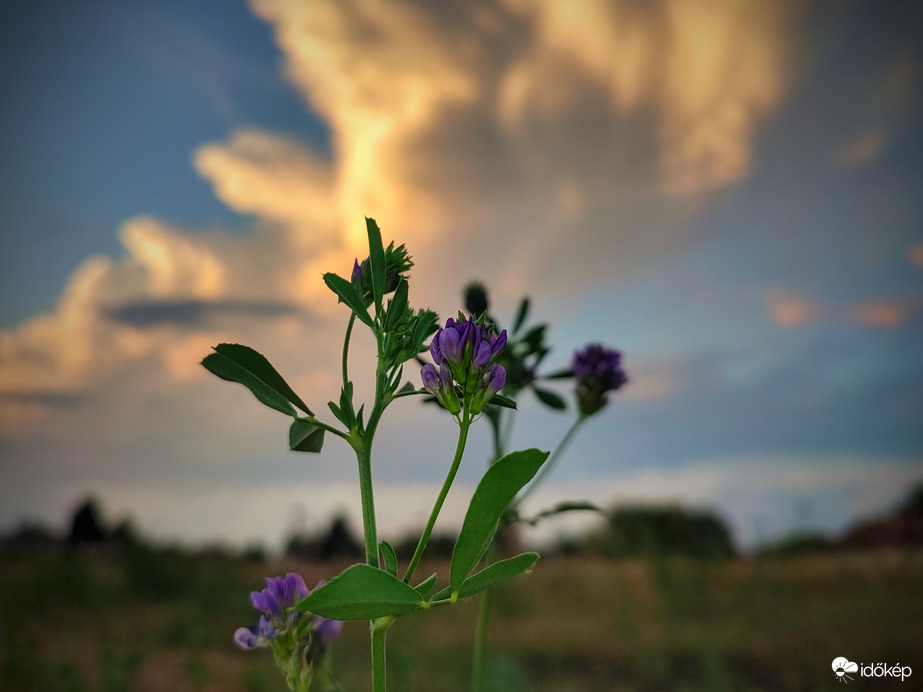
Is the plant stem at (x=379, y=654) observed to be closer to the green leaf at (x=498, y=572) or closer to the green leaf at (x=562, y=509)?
the green leaf at (x=498, y=572)

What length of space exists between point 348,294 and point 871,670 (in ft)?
7.91

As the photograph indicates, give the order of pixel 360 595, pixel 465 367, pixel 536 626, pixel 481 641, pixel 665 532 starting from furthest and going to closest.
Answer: pixel 665 532
pixel 536 626
pixel 481 641
pixel 465 367
pixel 360 595

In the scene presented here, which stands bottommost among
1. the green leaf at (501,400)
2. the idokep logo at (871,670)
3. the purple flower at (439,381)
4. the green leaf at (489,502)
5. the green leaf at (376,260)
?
the idokep logo at (871,670)

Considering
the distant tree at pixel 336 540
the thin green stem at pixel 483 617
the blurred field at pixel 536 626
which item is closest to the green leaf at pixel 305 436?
the thin green stem at pixel 483 617

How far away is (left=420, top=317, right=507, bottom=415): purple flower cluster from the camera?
1.77 ft

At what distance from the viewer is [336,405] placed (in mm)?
544

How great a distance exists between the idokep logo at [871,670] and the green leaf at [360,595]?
2.24 m

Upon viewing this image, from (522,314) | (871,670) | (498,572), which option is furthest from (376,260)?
(871,670)

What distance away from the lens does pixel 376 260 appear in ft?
1.88

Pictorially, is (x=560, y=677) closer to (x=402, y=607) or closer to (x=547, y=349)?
(x=547, y=349)

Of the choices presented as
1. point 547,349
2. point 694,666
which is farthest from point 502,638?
point 547,349

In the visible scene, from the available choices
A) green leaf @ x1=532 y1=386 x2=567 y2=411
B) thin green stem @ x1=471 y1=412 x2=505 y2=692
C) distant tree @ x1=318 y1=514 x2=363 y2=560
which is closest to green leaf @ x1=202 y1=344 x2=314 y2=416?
thin green stem @ x1=471 y1=412 x2=505 y2=692

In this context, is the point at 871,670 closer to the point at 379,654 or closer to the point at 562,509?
the point at 562,509

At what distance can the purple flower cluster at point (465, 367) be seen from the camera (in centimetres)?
54
